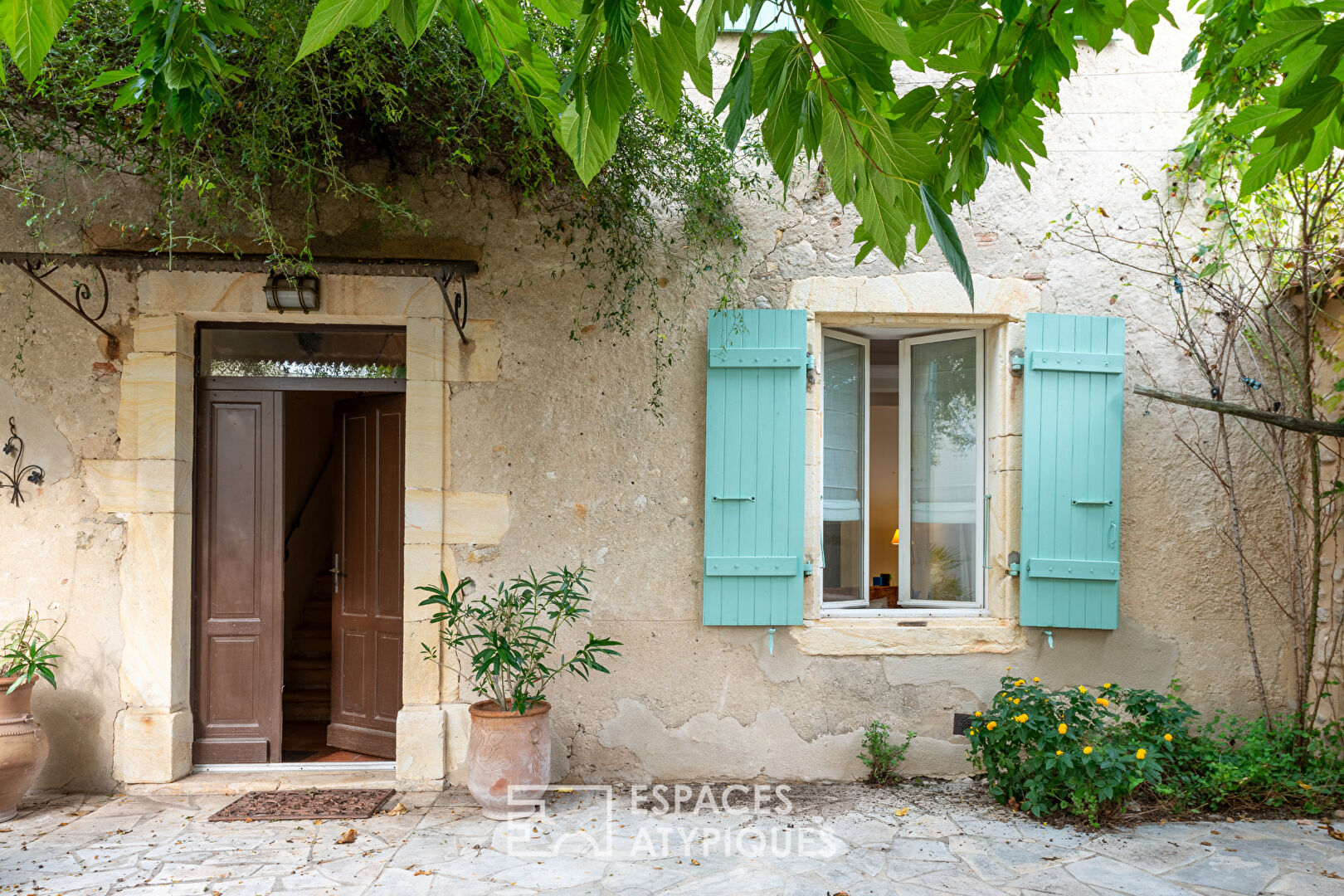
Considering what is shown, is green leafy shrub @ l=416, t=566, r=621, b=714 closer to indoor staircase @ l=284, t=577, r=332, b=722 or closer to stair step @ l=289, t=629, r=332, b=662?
indoor staircase @ l=284, t=577, r=332, b=722

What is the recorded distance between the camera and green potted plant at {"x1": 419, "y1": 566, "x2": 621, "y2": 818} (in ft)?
11.3

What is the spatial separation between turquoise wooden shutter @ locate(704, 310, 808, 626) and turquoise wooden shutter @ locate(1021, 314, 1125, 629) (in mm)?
1071

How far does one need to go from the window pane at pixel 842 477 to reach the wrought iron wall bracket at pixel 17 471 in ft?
11.9

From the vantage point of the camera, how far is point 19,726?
11.3 ft

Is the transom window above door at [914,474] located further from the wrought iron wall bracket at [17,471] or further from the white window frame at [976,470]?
the wrought iron wall bracket at [17,471]

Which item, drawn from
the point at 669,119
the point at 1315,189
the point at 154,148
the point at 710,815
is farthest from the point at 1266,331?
the point at 154,148

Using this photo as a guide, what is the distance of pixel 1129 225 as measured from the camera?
4164 mm

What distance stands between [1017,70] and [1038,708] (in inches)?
116

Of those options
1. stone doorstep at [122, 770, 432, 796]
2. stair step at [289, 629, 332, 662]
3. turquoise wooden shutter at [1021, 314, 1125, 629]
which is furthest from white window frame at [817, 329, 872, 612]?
stair step at [289, 629, 332, 662]

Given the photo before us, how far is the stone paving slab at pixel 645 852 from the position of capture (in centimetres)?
281

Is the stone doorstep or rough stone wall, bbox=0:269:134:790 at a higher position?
rough stone wall, bbox=0:269:134:790

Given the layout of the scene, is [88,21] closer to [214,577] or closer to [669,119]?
[214,577]

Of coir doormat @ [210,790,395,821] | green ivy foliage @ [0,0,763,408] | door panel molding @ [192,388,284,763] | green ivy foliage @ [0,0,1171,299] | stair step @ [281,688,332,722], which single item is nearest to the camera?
green ivy foliage @ [0,0,1171,299]

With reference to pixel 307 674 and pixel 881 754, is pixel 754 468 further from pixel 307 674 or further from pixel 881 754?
pixel 307 674
